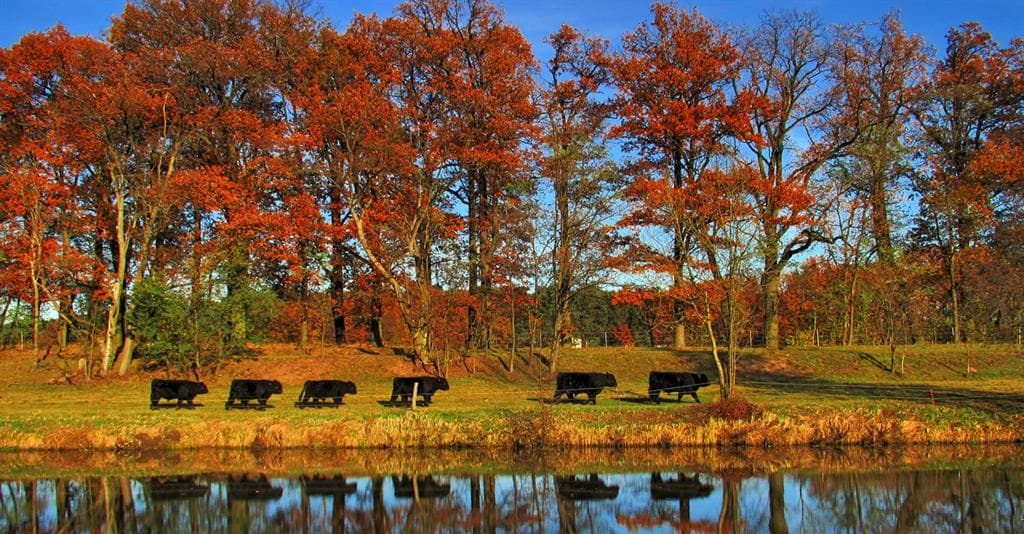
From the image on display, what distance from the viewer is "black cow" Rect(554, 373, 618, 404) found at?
2453 cm

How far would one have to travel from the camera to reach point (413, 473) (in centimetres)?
1856

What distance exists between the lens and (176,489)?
1680 centimetres

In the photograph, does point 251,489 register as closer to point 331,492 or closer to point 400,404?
point 331,492

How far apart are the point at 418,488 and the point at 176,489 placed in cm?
517

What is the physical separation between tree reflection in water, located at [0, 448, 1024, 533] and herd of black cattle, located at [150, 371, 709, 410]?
19.2 feet

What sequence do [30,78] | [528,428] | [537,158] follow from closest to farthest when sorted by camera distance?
[528,428] < [30,78] < [537,158]

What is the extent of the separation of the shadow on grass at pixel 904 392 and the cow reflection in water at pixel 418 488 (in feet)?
45.0

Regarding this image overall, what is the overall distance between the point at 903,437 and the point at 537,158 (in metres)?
21.0

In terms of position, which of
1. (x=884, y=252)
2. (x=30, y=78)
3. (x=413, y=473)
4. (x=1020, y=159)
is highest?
(x=30, y=78)

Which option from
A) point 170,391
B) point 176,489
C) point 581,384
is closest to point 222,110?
point 170,391

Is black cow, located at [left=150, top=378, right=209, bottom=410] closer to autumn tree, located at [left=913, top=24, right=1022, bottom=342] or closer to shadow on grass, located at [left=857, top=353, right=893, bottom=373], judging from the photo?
shadow on grass, located at [left=857, top=353, right=893, bottom=373]

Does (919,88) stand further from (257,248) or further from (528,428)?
(257,248)

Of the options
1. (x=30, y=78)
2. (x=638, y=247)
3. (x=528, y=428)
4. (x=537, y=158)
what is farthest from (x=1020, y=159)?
(x=30, y=78)

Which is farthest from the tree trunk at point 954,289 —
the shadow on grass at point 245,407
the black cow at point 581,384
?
the shadow on grass at point 245,407
